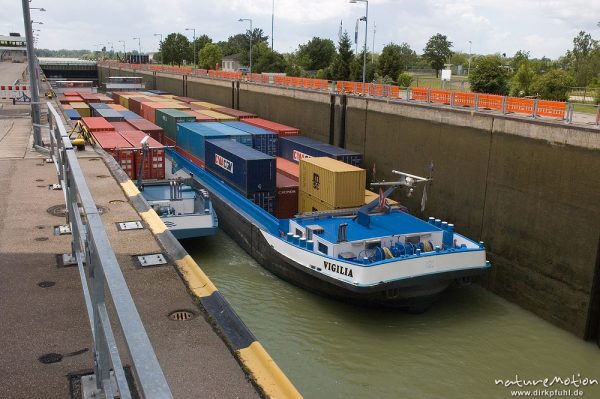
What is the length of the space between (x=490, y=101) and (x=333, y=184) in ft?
26.1

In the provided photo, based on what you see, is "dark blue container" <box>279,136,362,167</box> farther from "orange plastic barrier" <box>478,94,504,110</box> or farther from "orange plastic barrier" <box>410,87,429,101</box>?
"orange plastic barrier" <box>478,94,504,110</box>

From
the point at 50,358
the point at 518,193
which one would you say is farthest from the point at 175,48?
the point at 50,358

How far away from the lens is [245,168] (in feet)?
76.4

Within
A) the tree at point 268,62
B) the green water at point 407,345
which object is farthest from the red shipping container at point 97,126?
the tree at point 268,62

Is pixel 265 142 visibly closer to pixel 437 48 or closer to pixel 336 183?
pixel 336 183

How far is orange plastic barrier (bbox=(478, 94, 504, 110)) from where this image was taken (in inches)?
872

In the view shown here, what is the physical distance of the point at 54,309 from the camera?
6906 mm

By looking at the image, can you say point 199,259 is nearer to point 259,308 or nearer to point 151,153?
point 259,308

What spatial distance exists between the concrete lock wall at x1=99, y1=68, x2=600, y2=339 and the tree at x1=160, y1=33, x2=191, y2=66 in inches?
4485

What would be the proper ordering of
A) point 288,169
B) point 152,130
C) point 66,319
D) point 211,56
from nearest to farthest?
point 66,319 < point 288,169 < point 152,130 < point 211,56

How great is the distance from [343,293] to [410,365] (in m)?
3.39

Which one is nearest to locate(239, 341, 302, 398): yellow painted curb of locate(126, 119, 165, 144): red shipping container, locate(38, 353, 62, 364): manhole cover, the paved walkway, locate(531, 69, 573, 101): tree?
the paved walkway

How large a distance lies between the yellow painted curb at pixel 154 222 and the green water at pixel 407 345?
5.77 meters

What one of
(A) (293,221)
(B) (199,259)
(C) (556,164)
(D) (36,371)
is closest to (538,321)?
(C) (556,164)
